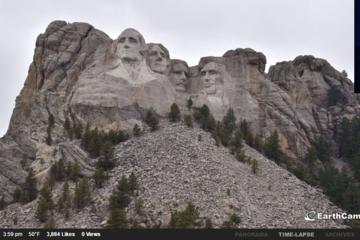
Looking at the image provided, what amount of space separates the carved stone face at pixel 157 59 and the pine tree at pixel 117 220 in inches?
645

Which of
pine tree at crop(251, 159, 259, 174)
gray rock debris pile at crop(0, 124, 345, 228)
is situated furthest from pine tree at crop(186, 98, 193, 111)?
pine tree at crop(251, 159, 259, 174)

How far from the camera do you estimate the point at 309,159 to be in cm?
6481

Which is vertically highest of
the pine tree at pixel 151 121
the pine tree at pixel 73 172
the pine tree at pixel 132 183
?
the pine tree at pixel 151 121

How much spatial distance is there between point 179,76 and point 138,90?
4.64 meters

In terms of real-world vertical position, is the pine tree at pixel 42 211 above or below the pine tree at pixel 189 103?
below

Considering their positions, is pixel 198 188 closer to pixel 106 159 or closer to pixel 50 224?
pixel 106 159

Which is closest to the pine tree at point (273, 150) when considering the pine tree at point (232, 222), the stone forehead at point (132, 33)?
the stone forehead at point (132, 33)

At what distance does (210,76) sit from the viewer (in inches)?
2630

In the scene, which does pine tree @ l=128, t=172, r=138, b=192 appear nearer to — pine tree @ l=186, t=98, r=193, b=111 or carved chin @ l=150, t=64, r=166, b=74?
pine tree @ l=186, t=98, r=193, b=111

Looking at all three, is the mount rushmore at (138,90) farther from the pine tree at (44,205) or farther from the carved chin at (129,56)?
the pine tree at (44,205)

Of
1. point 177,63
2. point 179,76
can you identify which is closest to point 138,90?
point 179,76

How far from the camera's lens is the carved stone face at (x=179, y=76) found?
66869 mm
